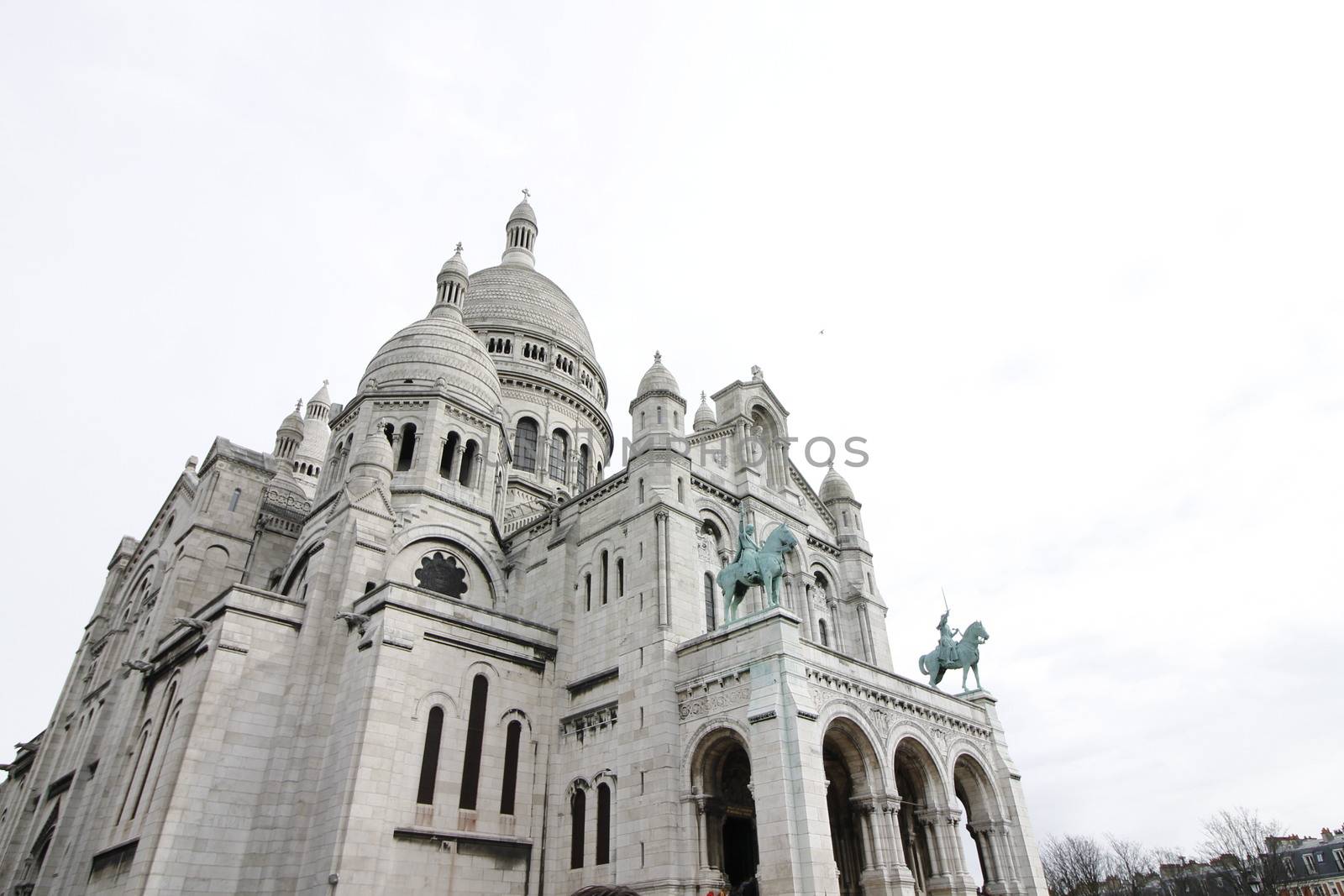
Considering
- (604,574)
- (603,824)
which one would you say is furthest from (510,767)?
(604,574)

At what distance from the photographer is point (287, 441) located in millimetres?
50281

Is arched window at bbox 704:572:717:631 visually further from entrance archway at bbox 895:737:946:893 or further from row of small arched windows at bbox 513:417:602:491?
row of small arched windows at bbox 513:417:602:491

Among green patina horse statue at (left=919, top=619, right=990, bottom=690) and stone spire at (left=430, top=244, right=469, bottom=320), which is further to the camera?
stone spire at (left=430, top=244, right=469, bottom=320)

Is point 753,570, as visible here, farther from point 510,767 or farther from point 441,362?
point 441,362

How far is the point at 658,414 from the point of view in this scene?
29.2 m

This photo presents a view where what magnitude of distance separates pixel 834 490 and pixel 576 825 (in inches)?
704

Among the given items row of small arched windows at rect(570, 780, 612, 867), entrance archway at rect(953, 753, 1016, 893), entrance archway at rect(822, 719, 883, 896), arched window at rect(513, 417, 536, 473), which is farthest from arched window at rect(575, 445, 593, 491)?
entrance archway at rect(953, 753, 1016, 893)

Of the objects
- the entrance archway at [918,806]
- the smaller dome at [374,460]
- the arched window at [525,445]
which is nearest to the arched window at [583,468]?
the arched window at [525,445]

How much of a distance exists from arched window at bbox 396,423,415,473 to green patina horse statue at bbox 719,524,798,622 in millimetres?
13871

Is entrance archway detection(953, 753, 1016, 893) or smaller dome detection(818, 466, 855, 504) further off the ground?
smaller dome detection(818, 466, 855, 504)

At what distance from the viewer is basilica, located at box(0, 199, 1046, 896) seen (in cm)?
2114

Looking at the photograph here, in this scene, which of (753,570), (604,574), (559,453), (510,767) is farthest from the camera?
(559,453)

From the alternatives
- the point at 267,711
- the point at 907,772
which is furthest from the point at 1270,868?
the point at 267,711

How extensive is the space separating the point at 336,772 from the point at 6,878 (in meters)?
19.5
